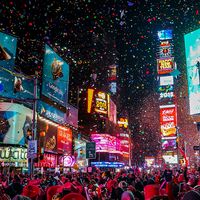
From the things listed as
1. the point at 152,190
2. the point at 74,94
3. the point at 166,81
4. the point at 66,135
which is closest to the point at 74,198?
the point at 152,190

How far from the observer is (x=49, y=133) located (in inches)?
1341

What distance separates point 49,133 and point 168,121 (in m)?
34.2

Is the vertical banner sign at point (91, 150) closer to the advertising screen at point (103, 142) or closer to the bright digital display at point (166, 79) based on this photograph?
the advertising screen at point (103, 142)

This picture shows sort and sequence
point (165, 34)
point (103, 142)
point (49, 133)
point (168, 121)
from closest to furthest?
point (49, 133) → point (168, 121) → point (103, 142) → point (165, 34)

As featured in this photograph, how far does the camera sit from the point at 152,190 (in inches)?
273

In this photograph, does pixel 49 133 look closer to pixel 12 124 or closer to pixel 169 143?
pixel 12 124

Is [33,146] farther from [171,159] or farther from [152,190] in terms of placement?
[171,159]

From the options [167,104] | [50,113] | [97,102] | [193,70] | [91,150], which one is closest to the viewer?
[91,150]

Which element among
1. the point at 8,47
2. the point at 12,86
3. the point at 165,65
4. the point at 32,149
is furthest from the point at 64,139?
the point at 165,65

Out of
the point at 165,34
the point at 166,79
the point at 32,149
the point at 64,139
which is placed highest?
the point at 165,34

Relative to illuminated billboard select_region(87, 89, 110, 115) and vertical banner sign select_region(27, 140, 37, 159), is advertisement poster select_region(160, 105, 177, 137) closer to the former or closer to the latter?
illuminated billboard select_region(87, 89, 110, 115)

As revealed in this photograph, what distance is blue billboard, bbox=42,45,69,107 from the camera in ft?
109

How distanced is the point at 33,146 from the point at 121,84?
308ft

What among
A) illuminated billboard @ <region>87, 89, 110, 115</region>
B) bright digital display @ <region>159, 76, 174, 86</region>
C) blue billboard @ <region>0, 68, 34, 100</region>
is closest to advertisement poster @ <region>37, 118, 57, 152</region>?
blue billboard @ <region>0, 68, 34, 100</region>
